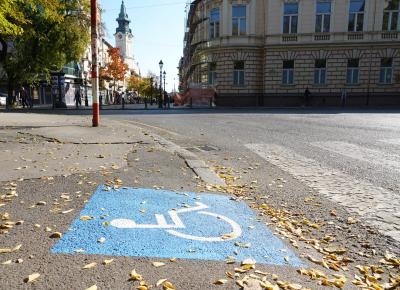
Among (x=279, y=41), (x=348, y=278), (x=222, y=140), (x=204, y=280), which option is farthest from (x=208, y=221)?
(x=279, y=41)

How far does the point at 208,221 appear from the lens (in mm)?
3959

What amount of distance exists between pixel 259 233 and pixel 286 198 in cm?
151

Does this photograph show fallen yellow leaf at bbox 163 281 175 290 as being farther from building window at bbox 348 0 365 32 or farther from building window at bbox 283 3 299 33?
building window at bbox 348 0 365 32

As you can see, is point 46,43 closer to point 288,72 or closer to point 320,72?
point 288,72

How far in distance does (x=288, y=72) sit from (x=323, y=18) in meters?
6.08

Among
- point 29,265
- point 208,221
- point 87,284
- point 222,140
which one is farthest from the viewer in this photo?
point 222,140

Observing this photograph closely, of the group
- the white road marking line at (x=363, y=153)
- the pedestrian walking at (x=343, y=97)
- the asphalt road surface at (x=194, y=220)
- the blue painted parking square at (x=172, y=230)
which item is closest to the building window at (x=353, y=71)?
the pedestrian walking at (x=343, y=97)

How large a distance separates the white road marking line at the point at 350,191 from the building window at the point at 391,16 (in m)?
33.5

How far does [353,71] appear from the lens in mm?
35938

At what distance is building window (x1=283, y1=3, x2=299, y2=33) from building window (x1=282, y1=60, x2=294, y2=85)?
312 cm

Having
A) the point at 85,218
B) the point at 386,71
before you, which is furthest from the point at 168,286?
the point at 386,71

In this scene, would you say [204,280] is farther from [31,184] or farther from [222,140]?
[222,140]

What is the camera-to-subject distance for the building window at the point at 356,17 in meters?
35.5

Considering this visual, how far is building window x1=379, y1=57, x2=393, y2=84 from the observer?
117 feet
